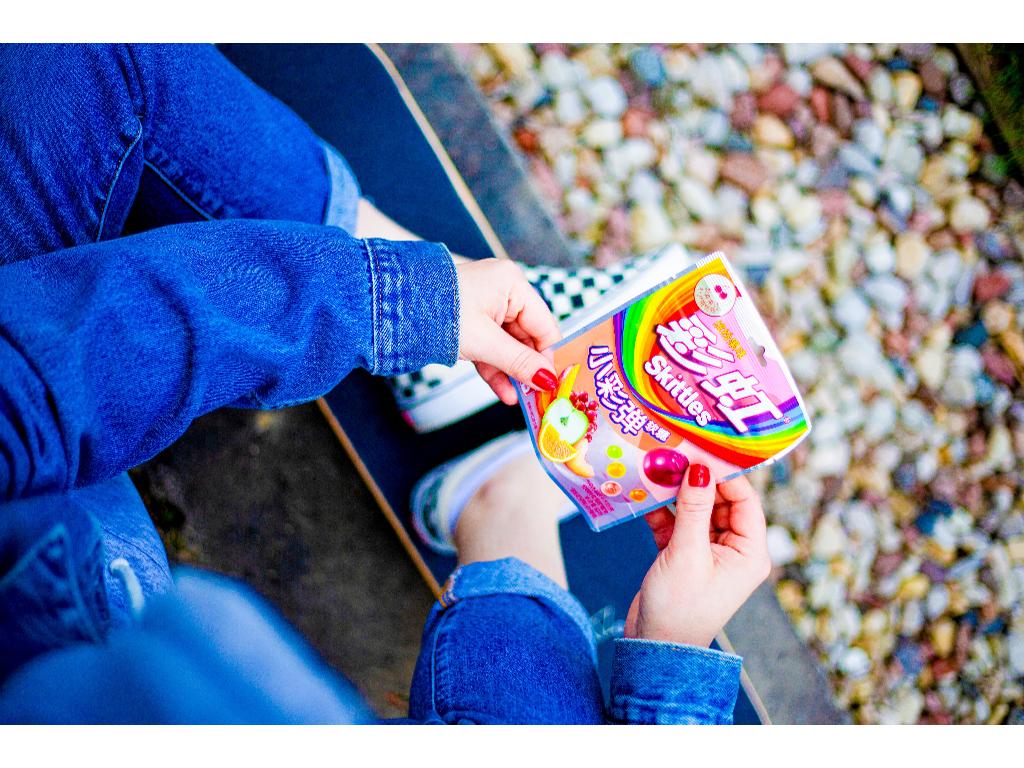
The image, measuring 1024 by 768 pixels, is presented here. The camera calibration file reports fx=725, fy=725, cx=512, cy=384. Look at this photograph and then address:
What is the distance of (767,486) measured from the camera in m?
1.07

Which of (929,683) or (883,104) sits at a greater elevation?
(883,104)

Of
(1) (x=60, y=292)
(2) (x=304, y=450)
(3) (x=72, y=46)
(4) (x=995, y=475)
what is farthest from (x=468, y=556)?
(4) (x=995, y=475)

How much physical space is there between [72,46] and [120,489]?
40 cm

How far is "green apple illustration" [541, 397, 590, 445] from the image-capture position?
2.17ft

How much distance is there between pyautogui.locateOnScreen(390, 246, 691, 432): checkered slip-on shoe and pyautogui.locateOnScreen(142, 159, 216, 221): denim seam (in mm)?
299

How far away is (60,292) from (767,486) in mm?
925

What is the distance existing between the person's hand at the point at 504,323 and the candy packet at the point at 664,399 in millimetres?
22

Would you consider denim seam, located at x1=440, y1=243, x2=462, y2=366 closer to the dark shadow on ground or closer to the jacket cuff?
the jacket cuff

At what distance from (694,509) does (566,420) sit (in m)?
0.14
